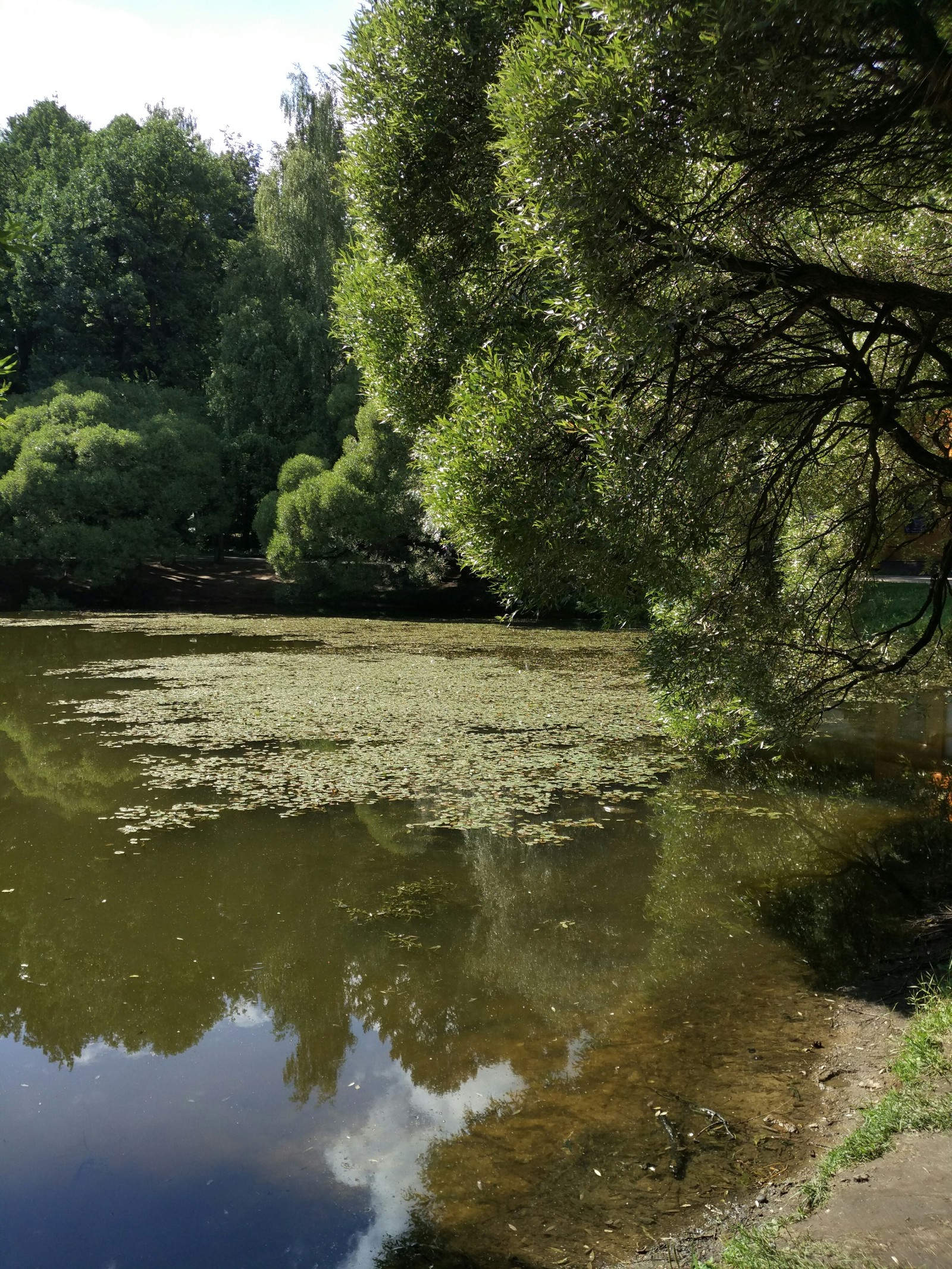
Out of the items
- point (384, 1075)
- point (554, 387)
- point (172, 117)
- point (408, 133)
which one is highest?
point (172, 117)

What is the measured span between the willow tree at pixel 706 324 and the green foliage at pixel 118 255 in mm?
26737

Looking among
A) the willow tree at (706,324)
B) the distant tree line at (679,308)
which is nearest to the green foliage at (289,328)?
the distant tree line at (679,308)

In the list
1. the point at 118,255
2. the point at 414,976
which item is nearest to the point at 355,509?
the point at 118,255

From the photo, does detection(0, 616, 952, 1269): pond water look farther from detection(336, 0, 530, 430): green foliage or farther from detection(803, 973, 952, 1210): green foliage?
detection(336, 0, 530, 430): green foliage

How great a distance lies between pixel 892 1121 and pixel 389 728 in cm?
696

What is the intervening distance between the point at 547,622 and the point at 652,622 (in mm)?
13228

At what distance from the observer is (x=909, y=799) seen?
746 cm

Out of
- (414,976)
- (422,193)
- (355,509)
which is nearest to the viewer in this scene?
(414,976)

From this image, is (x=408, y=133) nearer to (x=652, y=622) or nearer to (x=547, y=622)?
(x=652, y=622)

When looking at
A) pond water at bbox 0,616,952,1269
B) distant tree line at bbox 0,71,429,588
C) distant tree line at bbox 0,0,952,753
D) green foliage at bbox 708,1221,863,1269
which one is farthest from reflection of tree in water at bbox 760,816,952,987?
distant tree line at bbox 0,71,429,588

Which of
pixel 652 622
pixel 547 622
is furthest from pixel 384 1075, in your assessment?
pixel 547 622

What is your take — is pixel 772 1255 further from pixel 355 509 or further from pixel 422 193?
pixel 355 509

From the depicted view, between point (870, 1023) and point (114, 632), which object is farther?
point (114, 632)

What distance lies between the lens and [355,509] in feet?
71.4
